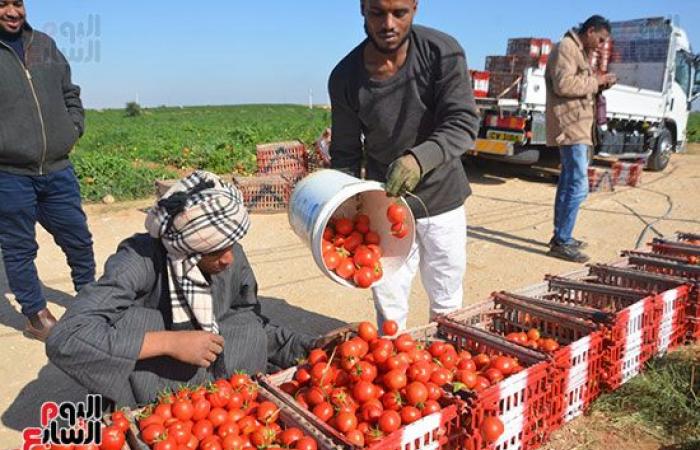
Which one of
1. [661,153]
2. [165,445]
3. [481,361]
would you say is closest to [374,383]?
[481,361]

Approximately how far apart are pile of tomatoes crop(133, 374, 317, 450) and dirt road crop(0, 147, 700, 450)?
4.26 feet

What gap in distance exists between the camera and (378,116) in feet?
9.69

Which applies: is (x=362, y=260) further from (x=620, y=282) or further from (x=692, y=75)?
(x=692, y=75)

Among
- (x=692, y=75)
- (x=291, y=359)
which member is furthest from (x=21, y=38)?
(x=692, y=75)

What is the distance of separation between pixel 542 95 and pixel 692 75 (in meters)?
5.84

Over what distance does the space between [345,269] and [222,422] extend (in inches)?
34.3

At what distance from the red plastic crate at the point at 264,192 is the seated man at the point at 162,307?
551cm

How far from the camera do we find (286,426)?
87.5 inches

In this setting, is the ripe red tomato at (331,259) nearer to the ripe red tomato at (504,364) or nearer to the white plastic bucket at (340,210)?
the white plastic bucket at (340,210)

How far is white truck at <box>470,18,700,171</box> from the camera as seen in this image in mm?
9773

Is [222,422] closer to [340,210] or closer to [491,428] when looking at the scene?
[491,428]

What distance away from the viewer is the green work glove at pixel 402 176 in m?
2.45

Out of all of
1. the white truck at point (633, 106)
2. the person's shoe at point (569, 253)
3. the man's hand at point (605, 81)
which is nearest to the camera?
the man's hand at point (605, 81)

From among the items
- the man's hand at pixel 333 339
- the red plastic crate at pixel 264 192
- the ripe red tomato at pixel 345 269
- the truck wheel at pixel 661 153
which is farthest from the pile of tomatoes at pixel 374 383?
the truck wheel at pixel 661 153
